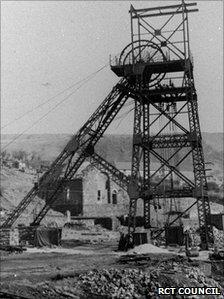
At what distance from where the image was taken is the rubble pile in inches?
510

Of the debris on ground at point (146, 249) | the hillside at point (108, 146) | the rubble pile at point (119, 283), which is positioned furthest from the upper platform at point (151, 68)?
the hillside at point (108, 146)

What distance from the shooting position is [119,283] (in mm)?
13609

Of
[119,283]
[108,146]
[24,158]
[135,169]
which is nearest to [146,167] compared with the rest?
[135,169]

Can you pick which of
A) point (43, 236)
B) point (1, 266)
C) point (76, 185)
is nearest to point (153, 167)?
point (76, 185)

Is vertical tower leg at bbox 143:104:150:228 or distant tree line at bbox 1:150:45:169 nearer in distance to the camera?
vertical tower leg at bbox 143:104:150:228

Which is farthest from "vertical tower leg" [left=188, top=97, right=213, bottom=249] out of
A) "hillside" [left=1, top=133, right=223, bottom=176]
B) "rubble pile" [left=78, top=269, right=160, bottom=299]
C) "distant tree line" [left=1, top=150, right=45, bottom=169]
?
"hillside" [left=1, top=133, right=223, bottom=176]

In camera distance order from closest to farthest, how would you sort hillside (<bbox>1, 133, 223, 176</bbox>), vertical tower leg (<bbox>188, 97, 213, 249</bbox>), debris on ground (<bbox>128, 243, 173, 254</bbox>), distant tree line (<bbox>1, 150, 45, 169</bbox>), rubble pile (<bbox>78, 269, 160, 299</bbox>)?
1. rubble pile (<bbox>78, 269, 160, 299</bbox>)
2. debris on ground (<bbox>128, 243, 173, 254</bbox>)
3. vertical tower leg (<bbox>188, 97, 213, 249</bbox>)
4. distant tree line (<bbox>1, 150, 45, 169</bbox>)
5. hillside (<bbox>1, 133, 223, 176</bbox>)

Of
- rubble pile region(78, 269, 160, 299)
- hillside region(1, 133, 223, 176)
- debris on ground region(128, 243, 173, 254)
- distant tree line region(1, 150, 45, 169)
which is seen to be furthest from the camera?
hillside region(1, 133, 223, 176)

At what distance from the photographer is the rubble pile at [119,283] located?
13.0 m

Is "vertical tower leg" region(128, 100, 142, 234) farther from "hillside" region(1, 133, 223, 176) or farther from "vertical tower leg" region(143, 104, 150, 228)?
"hillside" region(1, 133, 223, 176)

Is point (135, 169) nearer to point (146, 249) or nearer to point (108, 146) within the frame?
point (146, 249)

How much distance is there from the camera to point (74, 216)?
48000 millimetres

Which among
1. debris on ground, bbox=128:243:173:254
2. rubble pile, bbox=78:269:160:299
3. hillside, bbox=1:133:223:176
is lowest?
rubble pile, bbox=78:269:160:299

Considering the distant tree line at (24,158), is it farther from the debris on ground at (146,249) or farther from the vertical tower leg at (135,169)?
the debris on ground at (146,249)
